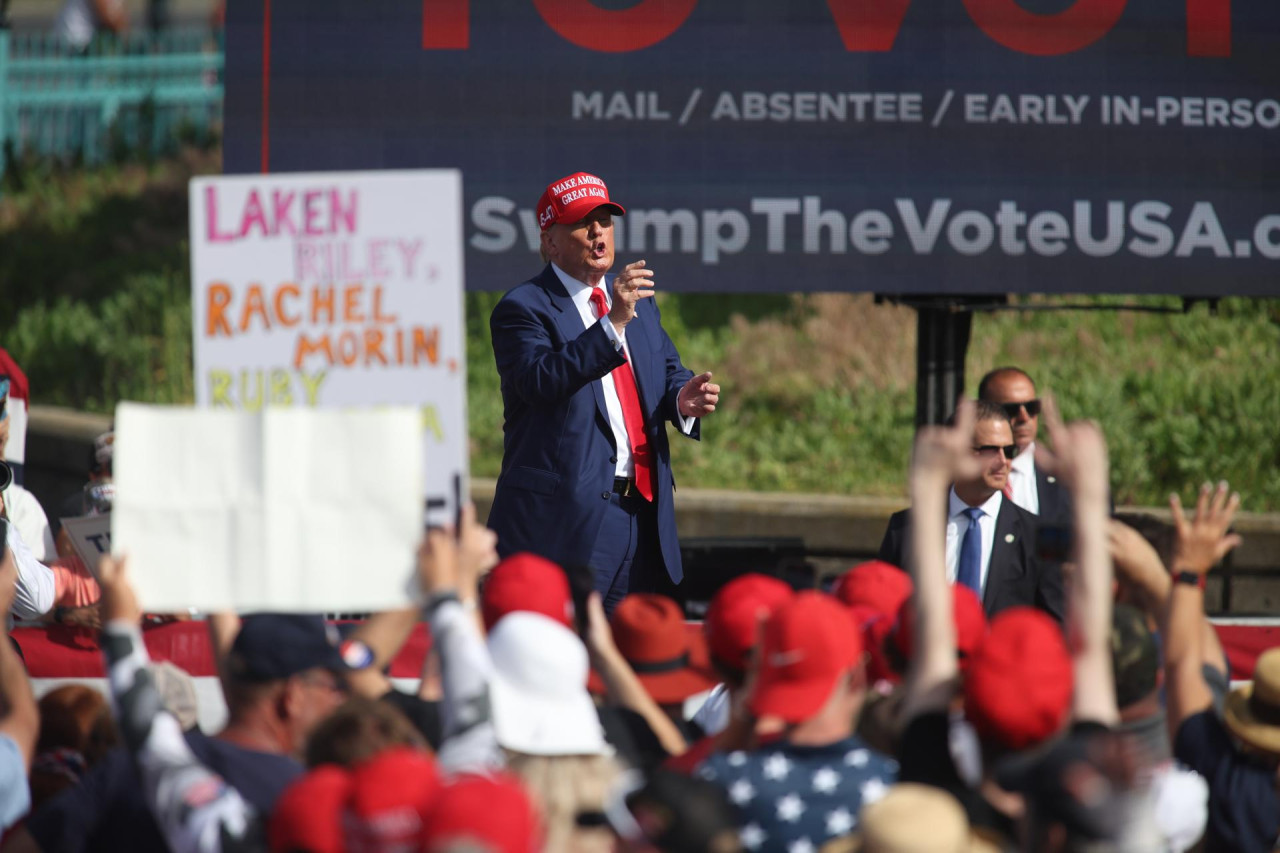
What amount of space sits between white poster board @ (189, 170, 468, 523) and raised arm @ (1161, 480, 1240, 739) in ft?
5.14

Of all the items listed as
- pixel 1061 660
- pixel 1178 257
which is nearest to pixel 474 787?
pixel 1061 660

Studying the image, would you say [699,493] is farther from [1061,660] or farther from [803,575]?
[1061,660]

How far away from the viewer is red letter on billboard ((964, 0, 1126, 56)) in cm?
677

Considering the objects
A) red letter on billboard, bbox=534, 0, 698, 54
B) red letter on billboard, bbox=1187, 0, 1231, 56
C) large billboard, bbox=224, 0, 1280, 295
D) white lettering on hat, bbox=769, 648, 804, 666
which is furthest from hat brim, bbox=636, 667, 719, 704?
red letter on billboard, bbox=1187, 0, 1231, 56

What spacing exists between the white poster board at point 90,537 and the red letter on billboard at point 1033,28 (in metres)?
4.09

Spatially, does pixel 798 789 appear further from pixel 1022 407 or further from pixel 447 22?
pixel 447 22

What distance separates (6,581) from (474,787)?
1.59 meters

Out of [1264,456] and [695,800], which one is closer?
[695,800]

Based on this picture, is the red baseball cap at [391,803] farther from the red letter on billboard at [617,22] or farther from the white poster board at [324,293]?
the red letter on billboard at [617,22]

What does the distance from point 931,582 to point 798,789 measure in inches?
19.2

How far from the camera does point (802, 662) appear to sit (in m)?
2.71

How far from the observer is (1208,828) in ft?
10.5

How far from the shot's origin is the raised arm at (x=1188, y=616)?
3.33 meters

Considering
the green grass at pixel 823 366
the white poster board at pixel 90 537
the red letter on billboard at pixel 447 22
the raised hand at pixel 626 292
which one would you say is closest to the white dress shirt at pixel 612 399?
the raised hand at pixel 626 292
